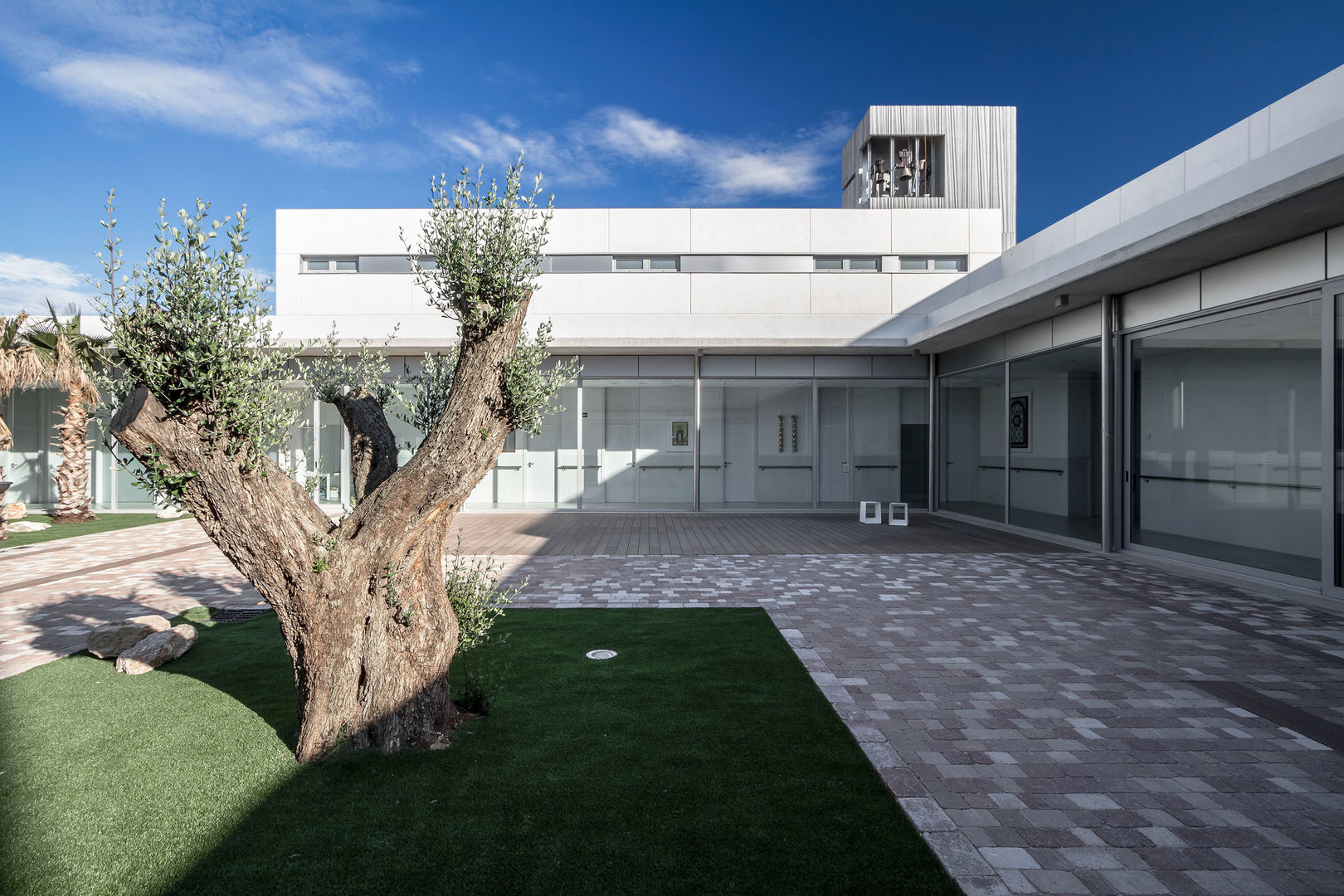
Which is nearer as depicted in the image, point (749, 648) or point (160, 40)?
point (749, 648)

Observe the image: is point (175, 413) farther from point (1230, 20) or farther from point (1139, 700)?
point (1230, 20)

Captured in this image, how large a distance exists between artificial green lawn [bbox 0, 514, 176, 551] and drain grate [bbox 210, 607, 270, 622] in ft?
22.7

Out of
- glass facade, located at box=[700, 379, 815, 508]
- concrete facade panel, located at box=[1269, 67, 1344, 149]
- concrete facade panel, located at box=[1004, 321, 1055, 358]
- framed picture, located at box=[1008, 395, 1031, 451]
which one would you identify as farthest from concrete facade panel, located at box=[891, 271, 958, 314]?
concrete facade panel, located at box=[1269, 67, 1344, 149]

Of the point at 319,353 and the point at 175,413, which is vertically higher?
the point at 319,353

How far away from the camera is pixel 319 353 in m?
16.2

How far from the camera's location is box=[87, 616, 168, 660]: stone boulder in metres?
5.29

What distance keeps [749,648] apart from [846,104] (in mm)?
43753

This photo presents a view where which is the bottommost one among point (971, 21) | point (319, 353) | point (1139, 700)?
point (1139, 700)

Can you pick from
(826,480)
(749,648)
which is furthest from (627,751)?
(826,480)

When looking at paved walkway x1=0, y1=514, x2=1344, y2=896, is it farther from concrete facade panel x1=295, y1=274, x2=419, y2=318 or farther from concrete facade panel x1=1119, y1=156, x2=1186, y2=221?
concrete facade panel x1=295, y1=274, x2=419, y2=318

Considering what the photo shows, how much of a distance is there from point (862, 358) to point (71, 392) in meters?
16.7

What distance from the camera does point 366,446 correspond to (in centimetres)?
417

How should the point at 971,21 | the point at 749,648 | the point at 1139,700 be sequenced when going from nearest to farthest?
the point at 1139,700
the point at 749,648
the point at 971,21

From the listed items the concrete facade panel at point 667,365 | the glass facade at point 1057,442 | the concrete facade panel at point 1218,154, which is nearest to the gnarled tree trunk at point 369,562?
the glass facade at point 1057,442
